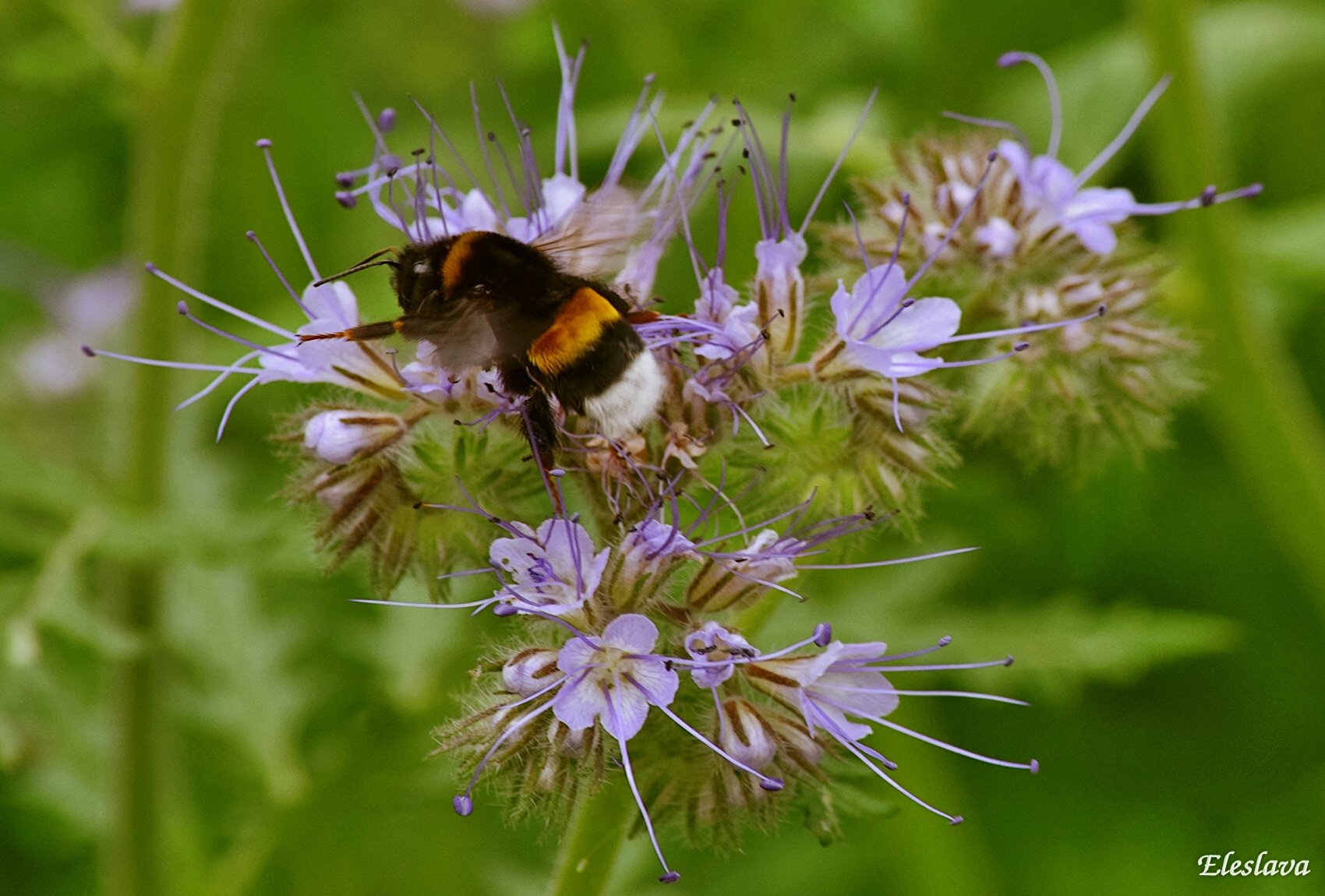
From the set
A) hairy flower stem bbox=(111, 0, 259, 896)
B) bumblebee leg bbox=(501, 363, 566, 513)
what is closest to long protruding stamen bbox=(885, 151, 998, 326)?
bumblebee leg bbox=(501, 363, 566, 513)

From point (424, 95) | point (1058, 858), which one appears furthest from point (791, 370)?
point (424, 95)

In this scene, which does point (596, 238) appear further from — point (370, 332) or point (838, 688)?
point (838, 688)

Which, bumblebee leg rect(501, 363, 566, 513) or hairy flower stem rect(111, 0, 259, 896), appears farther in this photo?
hairy flower stem rect(111, 0, 259, 896)

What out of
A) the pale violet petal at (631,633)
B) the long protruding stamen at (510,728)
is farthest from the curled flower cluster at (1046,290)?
the long protruding stamen at (510,728)

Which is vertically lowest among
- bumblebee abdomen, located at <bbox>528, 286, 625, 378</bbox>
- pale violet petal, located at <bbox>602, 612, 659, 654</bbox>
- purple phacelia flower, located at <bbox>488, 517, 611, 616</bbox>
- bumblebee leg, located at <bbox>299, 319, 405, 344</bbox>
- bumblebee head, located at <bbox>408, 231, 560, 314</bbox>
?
pale violet petal, located at <bbox>602, 612, 659, 654</bbox>

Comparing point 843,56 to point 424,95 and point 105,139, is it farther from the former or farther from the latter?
point 105,139

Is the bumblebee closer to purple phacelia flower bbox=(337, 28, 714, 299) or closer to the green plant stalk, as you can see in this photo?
purple phacelia flower bbox=(337, 28, 714, 299)
